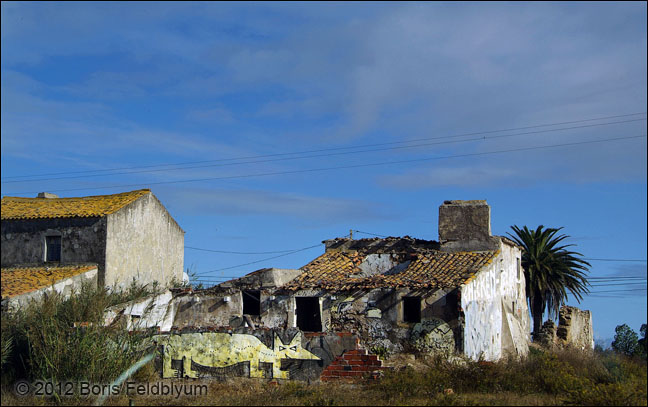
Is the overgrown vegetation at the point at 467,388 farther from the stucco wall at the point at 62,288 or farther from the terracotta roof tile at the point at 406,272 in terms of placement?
the terracotta roof tile at the point at 406,272

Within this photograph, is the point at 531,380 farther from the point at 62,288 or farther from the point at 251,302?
the point at 62,288

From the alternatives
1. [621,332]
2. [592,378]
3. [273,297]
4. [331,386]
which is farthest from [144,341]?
[621,332]

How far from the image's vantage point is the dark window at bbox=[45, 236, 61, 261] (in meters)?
26.0

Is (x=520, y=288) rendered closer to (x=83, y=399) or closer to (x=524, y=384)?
(x=524, y=384)

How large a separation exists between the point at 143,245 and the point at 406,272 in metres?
10.9

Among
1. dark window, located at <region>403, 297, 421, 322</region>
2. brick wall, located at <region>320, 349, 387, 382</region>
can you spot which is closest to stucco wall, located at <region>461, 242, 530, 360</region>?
dark window, located at <region>403, 297, 421, 322</region>

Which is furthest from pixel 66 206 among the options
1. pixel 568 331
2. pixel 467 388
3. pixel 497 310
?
pixel 568 331

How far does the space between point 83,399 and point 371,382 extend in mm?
6772

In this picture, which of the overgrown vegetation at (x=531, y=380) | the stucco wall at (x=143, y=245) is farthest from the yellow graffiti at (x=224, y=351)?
the stucco wall at (x=143, y=245)

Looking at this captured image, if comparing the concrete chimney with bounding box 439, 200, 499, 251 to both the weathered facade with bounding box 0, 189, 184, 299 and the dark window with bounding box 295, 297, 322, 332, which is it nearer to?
the dark window with bounding box 295, 297, 322, 332

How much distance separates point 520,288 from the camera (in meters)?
32.0

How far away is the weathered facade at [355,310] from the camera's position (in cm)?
1812

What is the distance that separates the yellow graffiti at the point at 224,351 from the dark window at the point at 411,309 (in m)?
5.94

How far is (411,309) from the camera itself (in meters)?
23.0
